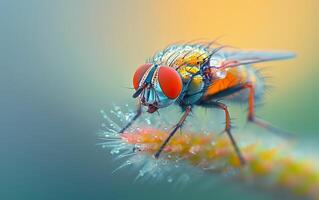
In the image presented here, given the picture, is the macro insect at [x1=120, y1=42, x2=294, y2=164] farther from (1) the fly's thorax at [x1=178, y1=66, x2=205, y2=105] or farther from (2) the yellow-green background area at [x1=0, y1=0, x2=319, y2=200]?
(2) the yellow-green background area at [x1=0, y1=0, x2=319, y2=200]

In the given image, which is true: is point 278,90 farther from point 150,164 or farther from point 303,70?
point 150,164

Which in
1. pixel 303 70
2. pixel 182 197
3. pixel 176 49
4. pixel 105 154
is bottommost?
pixel 182 197

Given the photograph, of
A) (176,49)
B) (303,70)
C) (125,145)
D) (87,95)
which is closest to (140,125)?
(125,145)

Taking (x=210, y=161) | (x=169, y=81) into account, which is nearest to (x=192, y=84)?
(x=169, y=81)

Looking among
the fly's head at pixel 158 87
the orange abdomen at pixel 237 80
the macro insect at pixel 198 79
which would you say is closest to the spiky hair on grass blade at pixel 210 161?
the macro insect at pixel 198 79

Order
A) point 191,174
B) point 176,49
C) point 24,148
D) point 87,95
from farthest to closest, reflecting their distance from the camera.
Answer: point 87,95, point 24,148, point 176,49, point 191,174

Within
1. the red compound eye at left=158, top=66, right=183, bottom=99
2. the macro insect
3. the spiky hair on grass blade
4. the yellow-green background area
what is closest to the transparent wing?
the macro insect

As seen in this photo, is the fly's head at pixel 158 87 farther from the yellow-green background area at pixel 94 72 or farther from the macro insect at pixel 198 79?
the yellow-green background area at pixel 94 72

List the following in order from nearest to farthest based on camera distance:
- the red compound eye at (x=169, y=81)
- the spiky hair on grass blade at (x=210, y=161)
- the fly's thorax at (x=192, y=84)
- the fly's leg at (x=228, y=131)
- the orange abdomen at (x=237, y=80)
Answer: the spiky hair on grass blade at (x=210, y=161)
the fly's leg at (x=228, y=131)
the red compound eye at (x=169, y=81)
the fly's thorax at (x=192, y=84)
the orange abdomen at (x=237, y=80)
